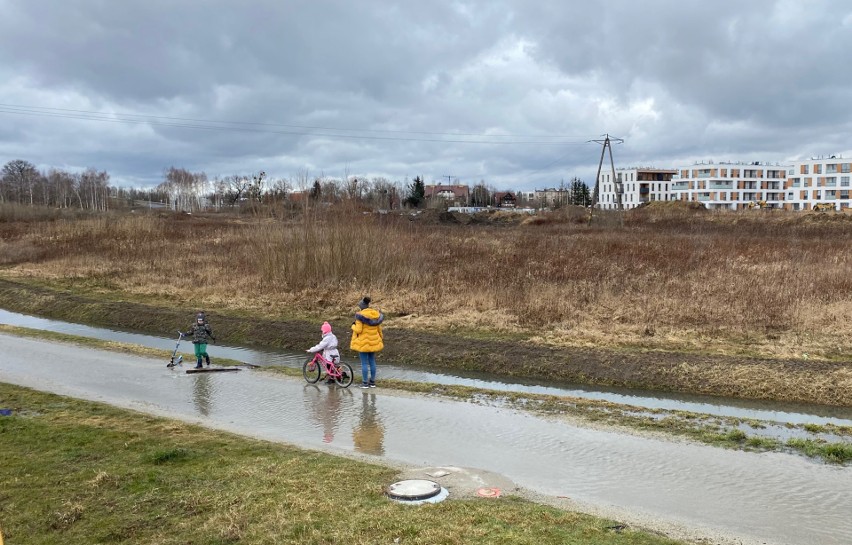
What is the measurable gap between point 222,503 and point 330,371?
6788 millimetres

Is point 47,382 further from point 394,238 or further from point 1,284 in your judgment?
point 1,284

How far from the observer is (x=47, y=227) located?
5328cm

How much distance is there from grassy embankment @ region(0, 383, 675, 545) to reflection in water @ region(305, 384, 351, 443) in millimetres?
1282

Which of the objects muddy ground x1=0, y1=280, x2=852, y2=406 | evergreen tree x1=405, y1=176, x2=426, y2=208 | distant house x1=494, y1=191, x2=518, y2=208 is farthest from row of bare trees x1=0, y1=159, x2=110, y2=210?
muddy ground x1=0, y1=280, x2=852, y2=406

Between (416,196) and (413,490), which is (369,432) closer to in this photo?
(413,490)

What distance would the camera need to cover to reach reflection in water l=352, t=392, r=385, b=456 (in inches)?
363

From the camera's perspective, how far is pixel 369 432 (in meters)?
10.1

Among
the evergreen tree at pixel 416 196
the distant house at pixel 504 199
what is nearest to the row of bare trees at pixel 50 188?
the evergreen tree at pixel 416 196

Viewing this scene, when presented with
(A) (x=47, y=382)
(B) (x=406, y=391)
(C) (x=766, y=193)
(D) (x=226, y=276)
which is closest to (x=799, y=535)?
(B) (x=406, y=391)

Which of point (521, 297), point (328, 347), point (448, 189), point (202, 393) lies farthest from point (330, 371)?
point (448, 189)

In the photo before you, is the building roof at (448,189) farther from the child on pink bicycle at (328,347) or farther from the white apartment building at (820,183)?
the child on pink bicycle at (328,347)

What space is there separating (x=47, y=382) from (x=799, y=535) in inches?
550

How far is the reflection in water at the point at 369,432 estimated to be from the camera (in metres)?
9.23

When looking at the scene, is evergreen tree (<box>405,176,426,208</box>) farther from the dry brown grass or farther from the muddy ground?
the muddy ground
